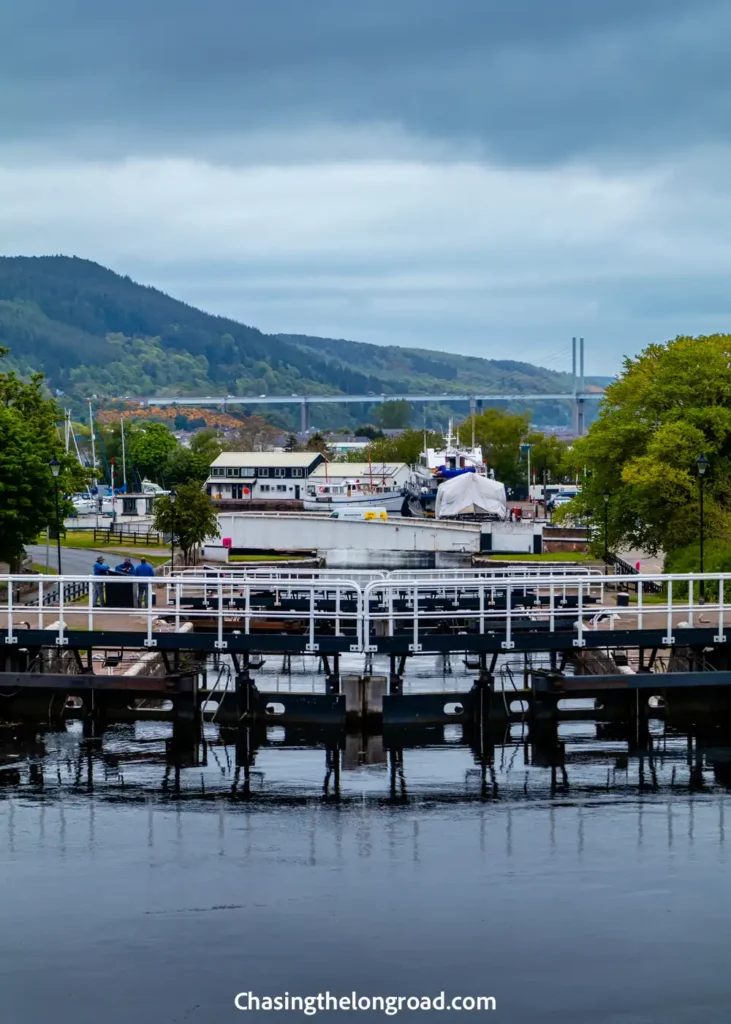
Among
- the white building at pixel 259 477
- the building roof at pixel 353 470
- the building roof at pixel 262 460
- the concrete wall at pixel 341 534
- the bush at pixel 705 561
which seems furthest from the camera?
the building roof at pixel 262 460

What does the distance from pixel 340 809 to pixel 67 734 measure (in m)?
10.3

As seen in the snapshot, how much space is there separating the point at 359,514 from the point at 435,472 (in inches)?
1100

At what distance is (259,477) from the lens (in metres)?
135

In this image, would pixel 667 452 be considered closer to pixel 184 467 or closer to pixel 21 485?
pixel 21 485

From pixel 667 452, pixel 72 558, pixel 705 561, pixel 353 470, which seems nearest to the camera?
pixel 705 561

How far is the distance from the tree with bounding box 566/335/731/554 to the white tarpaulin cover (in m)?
34.5

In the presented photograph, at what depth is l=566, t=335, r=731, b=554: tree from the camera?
217 feet

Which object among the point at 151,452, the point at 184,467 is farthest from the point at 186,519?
the point at 151,452

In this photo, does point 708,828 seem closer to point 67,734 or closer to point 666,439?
point 67,734

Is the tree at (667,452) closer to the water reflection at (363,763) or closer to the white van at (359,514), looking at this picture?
the water reflection at (363,763)

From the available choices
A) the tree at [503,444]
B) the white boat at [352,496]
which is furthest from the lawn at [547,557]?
the tree at [503,444]

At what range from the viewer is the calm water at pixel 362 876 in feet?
72.5

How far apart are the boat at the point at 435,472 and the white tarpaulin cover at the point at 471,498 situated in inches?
225

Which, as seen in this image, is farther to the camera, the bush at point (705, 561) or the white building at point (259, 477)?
the white building at point (259, 477)
